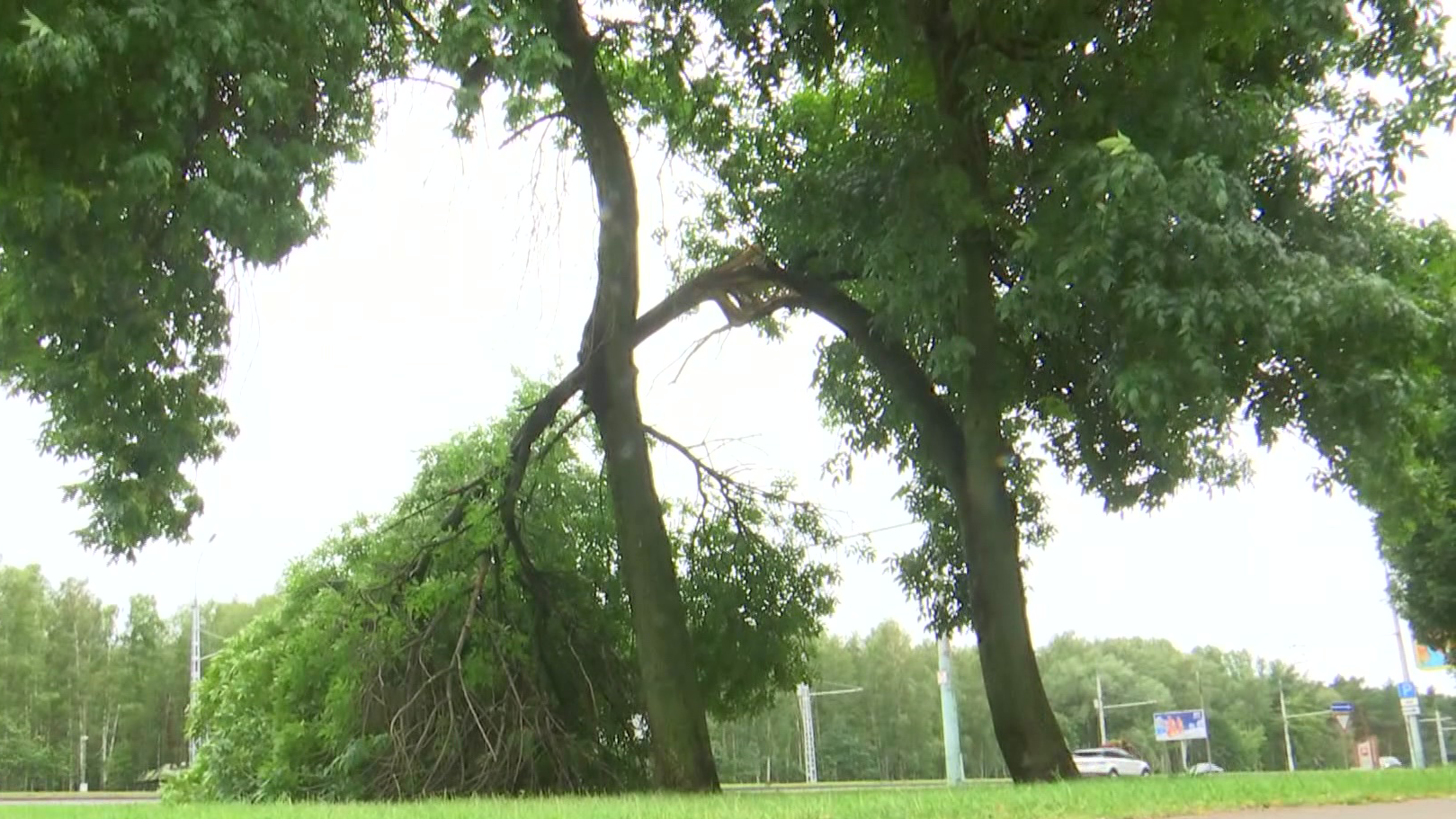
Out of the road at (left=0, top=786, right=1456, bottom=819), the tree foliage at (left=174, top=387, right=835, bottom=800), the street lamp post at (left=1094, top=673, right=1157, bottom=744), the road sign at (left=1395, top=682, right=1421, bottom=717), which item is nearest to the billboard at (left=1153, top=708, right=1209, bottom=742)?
the street lamp post at (left=1094, top=673, right=1157, bottom=744)

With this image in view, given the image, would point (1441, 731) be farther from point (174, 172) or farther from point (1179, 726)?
point (174, 172)

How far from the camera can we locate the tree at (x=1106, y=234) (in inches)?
370

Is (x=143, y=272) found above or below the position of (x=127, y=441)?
above

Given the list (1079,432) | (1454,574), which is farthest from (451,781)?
(1454,574)

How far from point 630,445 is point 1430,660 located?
27.5 metres

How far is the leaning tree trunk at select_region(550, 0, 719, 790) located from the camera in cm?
1310

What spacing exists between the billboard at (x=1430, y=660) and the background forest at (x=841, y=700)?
11711mm

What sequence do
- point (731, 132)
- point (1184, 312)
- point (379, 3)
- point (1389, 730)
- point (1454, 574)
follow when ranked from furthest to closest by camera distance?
point (1389, 730) < point (1454, 574) < point (731, 132) < point (379, 3) < point (1184, 312)

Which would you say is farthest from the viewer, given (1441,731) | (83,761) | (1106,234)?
(1441,731)

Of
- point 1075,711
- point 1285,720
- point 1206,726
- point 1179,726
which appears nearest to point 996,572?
point 1179,726

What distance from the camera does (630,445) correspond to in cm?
1422

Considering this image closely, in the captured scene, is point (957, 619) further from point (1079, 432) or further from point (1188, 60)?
point (1188, 60)

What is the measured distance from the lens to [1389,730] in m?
111

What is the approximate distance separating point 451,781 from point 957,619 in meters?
6.89
